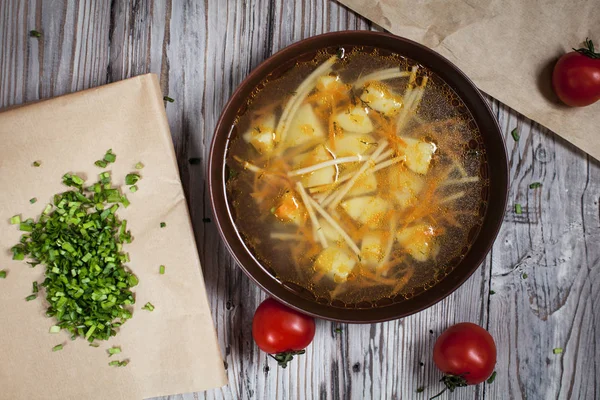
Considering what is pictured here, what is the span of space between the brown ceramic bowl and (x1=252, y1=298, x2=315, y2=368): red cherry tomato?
0.28 feet

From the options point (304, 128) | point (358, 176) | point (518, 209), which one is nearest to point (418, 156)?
point (358, 176)

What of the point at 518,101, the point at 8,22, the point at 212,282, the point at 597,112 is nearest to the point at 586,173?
the point at 597,112

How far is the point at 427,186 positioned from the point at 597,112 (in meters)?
0.77

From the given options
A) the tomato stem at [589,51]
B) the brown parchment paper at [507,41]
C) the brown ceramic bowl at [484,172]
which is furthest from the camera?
the brown parchment paper at [507,41]

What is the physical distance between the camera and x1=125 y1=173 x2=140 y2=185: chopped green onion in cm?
200

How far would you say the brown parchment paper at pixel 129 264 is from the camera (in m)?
2.02

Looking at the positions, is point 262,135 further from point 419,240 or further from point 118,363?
point 118,363

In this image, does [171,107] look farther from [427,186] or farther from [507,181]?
[507,181]

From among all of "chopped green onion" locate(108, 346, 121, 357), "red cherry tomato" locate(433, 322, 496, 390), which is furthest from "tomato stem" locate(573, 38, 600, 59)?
"chopped green onion" locate(108, 346, 121, 357)

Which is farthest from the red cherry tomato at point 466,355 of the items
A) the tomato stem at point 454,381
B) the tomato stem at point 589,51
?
the tomato stem at point 589,51

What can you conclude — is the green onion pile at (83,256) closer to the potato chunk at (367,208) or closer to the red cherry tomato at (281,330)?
the red cherry tomato at (281,330)

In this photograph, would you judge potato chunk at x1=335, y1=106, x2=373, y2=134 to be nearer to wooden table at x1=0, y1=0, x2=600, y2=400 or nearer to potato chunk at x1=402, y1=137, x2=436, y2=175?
potato chunk at x1=402, y1=137, x2=436, y2=175

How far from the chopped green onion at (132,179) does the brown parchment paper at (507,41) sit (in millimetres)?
1026

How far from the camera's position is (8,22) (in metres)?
2.16
